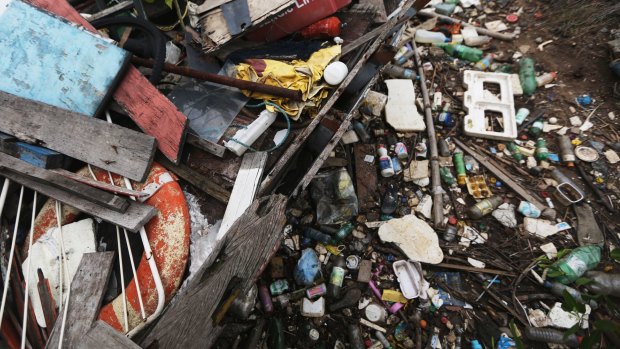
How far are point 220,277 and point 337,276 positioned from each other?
1.63 m

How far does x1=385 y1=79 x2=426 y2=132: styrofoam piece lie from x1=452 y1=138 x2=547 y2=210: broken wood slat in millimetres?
563

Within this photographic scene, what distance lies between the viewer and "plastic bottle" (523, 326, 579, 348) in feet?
9.73

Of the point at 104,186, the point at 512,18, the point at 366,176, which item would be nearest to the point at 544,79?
the point at 512,18

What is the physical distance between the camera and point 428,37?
5121 mm

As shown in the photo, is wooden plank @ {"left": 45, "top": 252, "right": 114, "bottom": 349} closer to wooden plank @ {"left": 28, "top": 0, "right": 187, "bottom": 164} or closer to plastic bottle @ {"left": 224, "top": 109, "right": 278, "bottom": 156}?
wooden plank @ {"left": 28, "top": 0, "right": 187, "bottom": 164}

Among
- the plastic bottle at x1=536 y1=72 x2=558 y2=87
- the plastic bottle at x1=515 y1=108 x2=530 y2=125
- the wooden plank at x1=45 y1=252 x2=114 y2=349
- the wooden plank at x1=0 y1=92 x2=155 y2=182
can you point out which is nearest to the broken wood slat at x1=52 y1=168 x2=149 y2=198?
the wooden plank at x1=0 y1=92 x2=155 y2=182

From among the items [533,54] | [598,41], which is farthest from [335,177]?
[598,41]

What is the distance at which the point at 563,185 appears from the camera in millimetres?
3801

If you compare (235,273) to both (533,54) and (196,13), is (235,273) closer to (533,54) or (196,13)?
(196,13)

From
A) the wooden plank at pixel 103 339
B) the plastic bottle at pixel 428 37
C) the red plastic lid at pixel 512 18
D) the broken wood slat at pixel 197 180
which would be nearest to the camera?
the wooden plank at pixel 103 339

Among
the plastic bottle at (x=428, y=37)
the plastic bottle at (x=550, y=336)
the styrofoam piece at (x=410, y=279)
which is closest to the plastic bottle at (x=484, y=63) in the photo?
the plastic bottle at (x=428, y=37)

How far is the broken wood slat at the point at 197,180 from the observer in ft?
7.61

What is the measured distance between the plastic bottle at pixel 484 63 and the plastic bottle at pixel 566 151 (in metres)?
1.45

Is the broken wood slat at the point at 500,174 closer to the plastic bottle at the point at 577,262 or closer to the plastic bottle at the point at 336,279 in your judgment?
the plastic bottle at the point at 577,262
